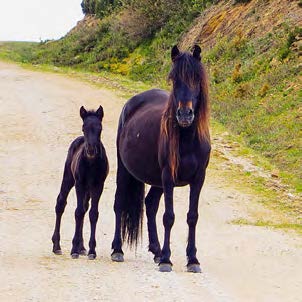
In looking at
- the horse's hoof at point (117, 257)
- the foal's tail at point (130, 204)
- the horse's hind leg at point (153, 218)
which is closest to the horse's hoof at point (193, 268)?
the horse's hind leg at point (153, 218)

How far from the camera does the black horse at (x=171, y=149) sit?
9664 millimetres

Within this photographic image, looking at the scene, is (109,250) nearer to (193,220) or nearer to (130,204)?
(130,204)

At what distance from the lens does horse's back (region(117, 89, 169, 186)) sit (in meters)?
10.6

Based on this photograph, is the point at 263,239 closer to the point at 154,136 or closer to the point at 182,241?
the point at 182,241

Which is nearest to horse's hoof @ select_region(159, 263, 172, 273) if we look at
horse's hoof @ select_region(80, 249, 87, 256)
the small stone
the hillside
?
horse's hoof @ select_region(80, 249, 87, 256)

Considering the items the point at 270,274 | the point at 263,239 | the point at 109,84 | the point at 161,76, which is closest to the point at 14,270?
the point at 270,274

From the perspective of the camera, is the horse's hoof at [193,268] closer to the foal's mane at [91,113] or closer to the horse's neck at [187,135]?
the horse's neck at [187,135]

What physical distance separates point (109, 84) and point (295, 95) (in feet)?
32.1

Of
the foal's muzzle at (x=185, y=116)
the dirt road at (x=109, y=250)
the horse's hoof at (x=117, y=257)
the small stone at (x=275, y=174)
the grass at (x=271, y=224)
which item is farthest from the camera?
the small stone at (x=275, y=174)

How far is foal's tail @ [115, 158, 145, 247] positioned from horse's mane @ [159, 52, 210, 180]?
1.53 metres

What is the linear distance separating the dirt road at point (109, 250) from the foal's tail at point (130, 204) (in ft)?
Answer: 1.08

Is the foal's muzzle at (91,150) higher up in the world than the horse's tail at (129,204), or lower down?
higher up

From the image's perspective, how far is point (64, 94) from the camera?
2870 centimetres

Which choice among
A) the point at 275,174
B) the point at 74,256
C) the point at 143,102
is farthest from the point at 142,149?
the point at 275,174
